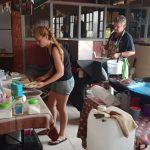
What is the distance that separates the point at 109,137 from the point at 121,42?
5.95ft

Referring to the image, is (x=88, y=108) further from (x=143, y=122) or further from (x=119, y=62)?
(x=119, y=62)

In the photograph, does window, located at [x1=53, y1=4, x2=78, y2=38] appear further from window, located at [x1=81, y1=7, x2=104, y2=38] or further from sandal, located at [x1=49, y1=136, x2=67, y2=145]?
sandal, located at [x1=49, y1=136, x2=67, y2=145]

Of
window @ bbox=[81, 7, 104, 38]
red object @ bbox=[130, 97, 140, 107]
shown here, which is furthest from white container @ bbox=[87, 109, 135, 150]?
window @ bbox=[81, 7, 104, 38]

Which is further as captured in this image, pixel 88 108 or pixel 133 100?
pixel 88 108

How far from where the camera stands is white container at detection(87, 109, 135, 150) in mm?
1726

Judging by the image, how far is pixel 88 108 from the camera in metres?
2.24

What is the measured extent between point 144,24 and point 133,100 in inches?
147

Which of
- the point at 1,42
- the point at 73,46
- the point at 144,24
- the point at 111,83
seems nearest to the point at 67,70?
the point at 111,83

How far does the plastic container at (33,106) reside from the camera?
1671 millimetres

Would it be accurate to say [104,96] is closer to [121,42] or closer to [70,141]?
[70,141]

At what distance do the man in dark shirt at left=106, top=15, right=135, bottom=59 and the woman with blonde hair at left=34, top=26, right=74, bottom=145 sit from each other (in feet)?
2.89

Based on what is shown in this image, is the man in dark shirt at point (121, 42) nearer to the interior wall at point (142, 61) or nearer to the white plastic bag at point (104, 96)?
the white plastic bag at point (104, 96)

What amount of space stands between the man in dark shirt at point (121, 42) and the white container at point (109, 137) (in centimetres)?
151

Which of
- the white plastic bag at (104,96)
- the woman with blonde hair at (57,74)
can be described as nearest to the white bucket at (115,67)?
the woman with blonde hair at (57,74)
